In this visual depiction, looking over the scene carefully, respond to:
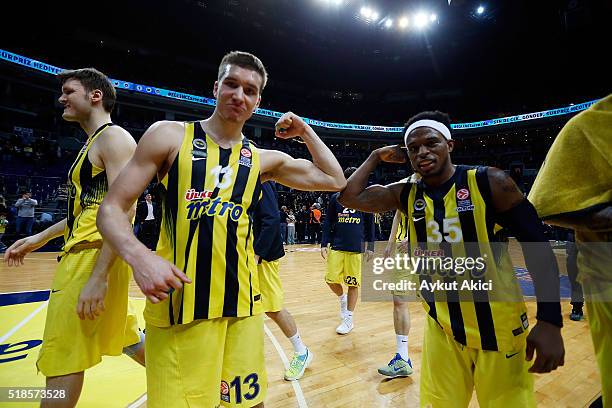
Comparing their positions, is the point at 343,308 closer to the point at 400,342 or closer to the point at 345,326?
the point at 345,326

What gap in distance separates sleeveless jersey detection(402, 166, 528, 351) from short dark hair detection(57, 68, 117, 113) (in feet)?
6.94

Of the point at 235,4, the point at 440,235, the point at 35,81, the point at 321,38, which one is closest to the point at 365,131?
the point at 321,38

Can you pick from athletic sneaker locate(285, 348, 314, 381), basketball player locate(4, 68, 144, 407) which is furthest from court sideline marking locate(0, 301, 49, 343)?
athletic sneaker locate(285, 348, 314, 381)

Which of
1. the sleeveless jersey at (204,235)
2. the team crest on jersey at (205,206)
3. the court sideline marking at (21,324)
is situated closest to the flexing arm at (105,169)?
the sleeveless jersey at (204,235)

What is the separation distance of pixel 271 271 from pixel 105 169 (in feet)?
5.76

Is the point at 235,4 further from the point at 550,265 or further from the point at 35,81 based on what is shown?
the point at 550,265

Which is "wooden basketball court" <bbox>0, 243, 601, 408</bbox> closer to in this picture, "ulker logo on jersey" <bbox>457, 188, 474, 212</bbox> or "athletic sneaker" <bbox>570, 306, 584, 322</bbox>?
"athletic sneaker" <bbox>570, 306, 584, 322</bbox>

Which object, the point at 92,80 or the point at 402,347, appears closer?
the point at 92,80

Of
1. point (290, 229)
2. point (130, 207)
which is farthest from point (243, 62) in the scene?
point (290, 229)

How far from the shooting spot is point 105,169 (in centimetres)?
173

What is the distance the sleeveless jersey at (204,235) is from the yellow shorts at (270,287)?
1.56 m

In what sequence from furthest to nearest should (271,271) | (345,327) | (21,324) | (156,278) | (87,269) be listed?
(345,327), (21,324), (271,271), (87,269), (156,278)

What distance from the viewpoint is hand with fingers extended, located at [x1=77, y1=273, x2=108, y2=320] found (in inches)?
51.3

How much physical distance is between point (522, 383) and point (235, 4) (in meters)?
24.3
